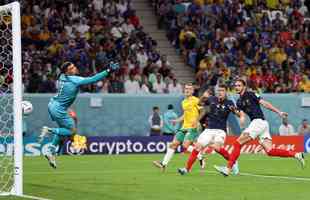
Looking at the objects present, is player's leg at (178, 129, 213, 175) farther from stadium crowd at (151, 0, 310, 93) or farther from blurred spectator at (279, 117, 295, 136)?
blurred spectator at (279, 117, 295, 136)

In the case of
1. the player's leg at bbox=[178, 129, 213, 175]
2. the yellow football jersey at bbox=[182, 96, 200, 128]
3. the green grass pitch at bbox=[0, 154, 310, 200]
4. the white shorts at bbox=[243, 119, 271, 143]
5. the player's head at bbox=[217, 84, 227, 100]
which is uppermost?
the player's head at bbox=[217, 84, 227, 100]

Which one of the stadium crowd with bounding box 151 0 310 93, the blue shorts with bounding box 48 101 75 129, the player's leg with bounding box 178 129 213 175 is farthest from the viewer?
the stadium crowd with bounding box 151 0 310 93

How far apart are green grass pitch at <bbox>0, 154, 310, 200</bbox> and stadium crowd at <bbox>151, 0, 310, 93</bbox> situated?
11.3 metres

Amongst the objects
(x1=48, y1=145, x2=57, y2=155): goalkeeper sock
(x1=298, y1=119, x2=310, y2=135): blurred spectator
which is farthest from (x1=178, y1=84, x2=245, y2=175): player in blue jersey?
(x1=298, y1=119, x2=310, y2=135): blurred spectator

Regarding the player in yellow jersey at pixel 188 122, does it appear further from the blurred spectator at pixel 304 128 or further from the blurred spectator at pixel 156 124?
the blurred spectator at pixel 304 128

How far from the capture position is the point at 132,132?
118 feet

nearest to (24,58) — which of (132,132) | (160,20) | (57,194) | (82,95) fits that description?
(82,95)

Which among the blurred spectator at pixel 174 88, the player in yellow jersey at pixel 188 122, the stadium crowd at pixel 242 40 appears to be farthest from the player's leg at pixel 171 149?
the stadium crowd at pixel 242 40

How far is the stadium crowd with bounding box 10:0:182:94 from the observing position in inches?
1346

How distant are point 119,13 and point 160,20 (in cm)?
250

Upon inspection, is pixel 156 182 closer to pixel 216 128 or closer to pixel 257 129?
pixel 257 129

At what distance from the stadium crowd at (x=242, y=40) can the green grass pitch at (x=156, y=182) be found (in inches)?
447

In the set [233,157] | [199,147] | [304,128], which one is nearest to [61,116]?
[199,147]

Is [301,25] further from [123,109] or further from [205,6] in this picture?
[123,109]
